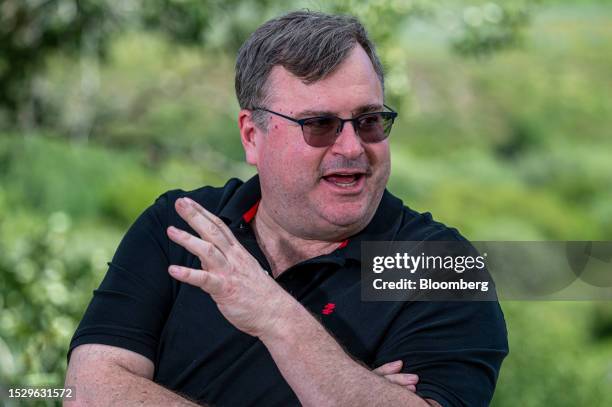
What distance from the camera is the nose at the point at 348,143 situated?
2057 mm

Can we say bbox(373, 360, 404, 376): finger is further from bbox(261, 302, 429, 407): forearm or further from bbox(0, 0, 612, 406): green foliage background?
bbox(0, 0, 612, 406): green foliage background

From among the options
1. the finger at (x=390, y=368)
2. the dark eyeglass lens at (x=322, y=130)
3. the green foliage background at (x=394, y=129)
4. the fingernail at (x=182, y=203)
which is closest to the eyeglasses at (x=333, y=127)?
the dark eyeglass lens at (x=322, y=130)

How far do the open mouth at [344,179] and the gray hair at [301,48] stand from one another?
21 cm

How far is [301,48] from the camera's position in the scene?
206 cm

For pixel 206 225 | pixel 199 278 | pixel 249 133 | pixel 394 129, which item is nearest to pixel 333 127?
pixel 249 133

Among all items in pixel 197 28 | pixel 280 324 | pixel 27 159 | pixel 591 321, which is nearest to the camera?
pixel 280 324

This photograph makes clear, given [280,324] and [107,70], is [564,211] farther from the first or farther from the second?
[280,324]

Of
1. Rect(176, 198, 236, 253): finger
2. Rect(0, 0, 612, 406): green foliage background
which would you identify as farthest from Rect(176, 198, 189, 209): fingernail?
Rect(0, 0, 612, 406): green foliage background

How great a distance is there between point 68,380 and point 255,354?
0.40 metres

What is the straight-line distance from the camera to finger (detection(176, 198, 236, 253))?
1822mm

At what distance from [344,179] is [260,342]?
1.27 feet

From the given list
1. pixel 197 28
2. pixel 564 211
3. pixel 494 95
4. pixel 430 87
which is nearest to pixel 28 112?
pixel 197 28

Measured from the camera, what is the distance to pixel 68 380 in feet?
6.77

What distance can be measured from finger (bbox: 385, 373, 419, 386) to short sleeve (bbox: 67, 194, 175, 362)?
54cm
